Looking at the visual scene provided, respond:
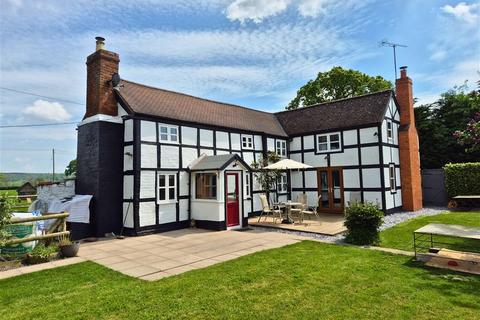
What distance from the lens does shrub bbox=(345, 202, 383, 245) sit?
29.1 ft

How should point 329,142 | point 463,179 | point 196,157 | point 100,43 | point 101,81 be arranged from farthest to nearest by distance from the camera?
point 463,179 → point 329,142 → point 196,157 → point 100,43 → point 101,81

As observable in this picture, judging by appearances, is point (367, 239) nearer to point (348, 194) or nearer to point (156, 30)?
point (348, 194)

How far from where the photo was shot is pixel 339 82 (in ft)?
95.9

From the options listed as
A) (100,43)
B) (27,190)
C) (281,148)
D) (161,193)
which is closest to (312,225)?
(161,193)

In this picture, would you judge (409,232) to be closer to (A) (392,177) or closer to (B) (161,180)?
(A) (392,177)

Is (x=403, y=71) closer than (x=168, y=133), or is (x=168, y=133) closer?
(x=168, y=133)

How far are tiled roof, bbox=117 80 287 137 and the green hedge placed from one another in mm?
10084

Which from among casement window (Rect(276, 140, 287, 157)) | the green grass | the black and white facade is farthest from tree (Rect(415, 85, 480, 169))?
the green grass

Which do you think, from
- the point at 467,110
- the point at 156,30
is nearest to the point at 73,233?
the point at 156,30

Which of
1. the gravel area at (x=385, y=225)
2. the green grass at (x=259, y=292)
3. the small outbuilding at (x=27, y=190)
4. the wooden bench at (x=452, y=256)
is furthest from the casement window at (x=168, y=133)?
the small outbuilding at (x=27, y=190)

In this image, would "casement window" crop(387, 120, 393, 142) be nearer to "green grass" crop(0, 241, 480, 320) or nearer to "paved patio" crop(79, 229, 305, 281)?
"paved patio" crop(79, 229, 305, 281)

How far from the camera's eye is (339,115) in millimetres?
16859

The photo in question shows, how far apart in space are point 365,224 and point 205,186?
6381mm

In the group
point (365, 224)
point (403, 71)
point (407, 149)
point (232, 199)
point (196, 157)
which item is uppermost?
point (403, 71)
